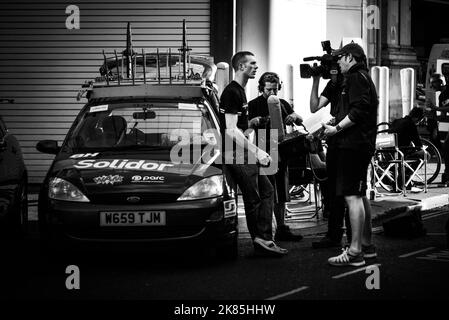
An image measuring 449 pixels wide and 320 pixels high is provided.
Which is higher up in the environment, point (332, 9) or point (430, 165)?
point (332, 9)

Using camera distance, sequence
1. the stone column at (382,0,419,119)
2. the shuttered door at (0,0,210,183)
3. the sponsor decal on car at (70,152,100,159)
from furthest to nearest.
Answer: the stone column at (382,0,419,119) < the shuttered door at (0,0,210,183) < the sponsor decal on car at (70,152,100,159)

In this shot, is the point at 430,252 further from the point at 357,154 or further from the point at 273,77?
the point at 273,77

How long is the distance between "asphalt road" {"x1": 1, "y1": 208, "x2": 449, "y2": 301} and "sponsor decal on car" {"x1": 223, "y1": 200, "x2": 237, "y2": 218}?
418 millimetres

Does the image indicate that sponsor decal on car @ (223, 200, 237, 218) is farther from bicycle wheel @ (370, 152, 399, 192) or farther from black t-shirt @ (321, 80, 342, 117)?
bicycle wheel @ (370, 152, 399, 192)

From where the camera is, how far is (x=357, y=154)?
7375 millimetres

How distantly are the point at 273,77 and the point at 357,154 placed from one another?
6.66ft

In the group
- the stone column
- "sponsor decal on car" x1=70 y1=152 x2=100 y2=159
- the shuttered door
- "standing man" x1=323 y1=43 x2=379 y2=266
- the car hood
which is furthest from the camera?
the stone column

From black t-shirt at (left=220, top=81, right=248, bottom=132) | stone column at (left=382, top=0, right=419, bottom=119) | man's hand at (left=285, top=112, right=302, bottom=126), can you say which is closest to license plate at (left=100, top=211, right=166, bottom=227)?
black t-shirt at (left=220, top=81, right=248, bottom=132)

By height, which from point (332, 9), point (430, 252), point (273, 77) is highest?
point (332, 9)

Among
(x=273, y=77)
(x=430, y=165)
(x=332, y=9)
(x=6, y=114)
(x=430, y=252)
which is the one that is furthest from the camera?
(x=332, y=9)

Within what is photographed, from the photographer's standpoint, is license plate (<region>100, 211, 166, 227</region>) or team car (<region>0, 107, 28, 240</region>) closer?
license plate (<region>100, 211, 166, 227</region>)

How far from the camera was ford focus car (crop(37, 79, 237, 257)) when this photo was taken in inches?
271

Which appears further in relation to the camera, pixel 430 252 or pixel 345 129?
pixel 430 252
